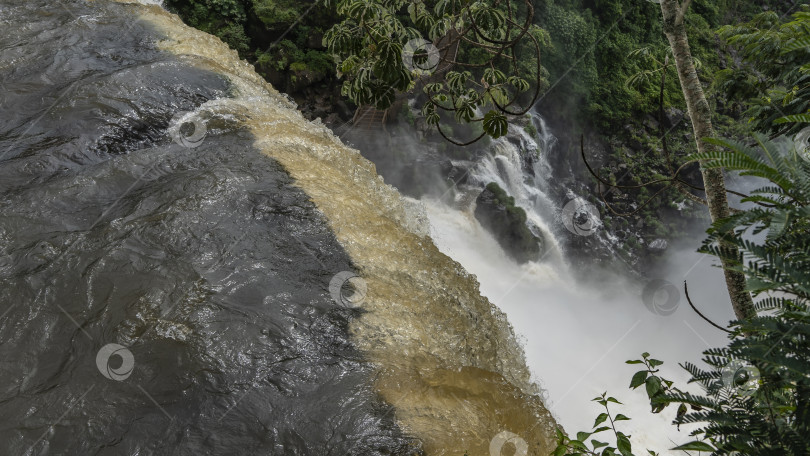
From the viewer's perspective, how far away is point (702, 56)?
1487cm

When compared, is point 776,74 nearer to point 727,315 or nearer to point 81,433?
point 81,433

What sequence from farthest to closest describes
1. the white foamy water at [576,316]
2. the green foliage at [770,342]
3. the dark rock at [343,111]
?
the dark rock at [343,111], the white foamy water at [576,316], the green foliage at [770,342]

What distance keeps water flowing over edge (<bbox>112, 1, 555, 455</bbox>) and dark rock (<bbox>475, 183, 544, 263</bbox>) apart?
508 cm

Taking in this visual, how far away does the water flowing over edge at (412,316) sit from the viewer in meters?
2.80

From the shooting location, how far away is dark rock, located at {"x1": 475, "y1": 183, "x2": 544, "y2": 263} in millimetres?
10492

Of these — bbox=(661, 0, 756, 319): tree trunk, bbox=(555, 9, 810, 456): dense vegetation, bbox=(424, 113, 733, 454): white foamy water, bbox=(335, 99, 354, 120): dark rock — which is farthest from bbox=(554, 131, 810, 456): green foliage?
bbox=(335, 99, 354, 120): dark rock

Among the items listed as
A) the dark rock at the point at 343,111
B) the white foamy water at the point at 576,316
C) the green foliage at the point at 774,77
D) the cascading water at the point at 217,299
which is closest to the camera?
the cascading water at the point at 217,299

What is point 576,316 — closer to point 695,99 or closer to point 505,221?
point 505,221

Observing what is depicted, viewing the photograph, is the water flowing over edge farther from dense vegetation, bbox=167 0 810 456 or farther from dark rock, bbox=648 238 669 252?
dark rock, bbox=648 238 669 252

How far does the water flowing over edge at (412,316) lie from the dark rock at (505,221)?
16.7ft

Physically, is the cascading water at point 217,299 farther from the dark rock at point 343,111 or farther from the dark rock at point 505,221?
the dark rock at point 343,111

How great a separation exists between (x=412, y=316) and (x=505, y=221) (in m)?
7.40

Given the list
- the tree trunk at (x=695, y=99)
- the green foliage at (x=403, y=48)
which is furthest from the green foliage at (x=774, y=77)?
the green foliage at (x=403, y=48)

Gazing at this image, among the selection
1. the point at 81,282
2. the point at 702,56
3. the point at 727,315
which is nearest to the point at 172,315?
the point at 81,282
